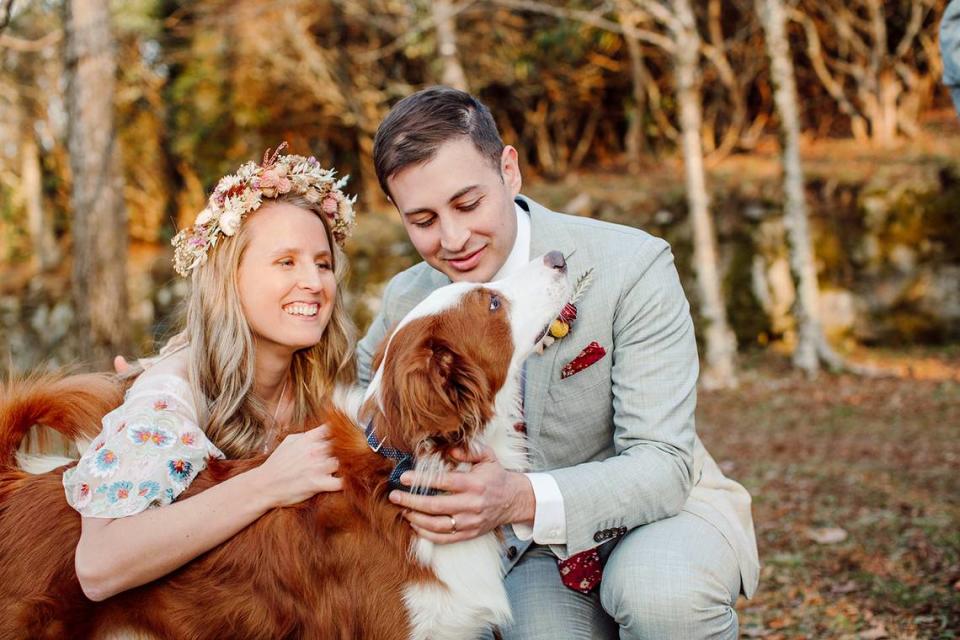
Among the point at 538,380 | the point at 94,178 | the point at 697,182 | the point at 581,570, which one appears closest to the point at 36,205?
the point at 94,178

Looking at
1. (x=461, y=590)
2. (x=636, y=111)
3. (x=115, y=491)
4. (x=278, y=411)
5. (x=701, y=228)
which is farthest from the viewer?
(x=636, y=111)

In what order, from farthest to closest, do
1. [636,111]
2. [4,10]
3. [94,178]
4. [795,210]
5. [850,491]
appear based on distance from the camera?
[636,111] < [795,210] < [94,178] < [850,491] < [4,10]

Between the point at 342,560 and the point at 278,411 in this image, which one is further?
the point at 278,411

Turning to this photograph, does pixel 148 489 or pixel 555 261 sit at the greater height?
pixel 555 261

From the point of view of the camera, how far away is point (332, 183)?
11.0 feet

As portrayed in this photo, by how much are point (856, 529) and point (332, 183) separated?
3.52m

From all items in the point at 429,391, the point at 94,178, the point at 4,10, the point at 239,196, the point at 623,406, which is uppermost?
the point at 4,10

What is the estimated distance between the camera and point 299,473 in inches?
100

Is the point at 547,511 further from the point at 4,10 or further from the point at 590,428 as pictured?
the point at 4,10

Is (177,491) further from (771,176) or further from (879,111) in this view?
(879,111)

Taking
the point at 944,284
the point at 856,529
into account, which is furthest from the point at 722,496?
the point at 944,284

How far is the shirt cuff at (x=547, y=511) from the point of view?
2.67 meters

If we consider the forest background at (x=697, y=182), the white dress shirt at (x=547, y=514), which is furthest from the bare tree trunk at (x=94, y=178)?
the white dress shirt at (x=547, y=514)

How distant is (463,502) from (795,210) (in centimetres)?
798
